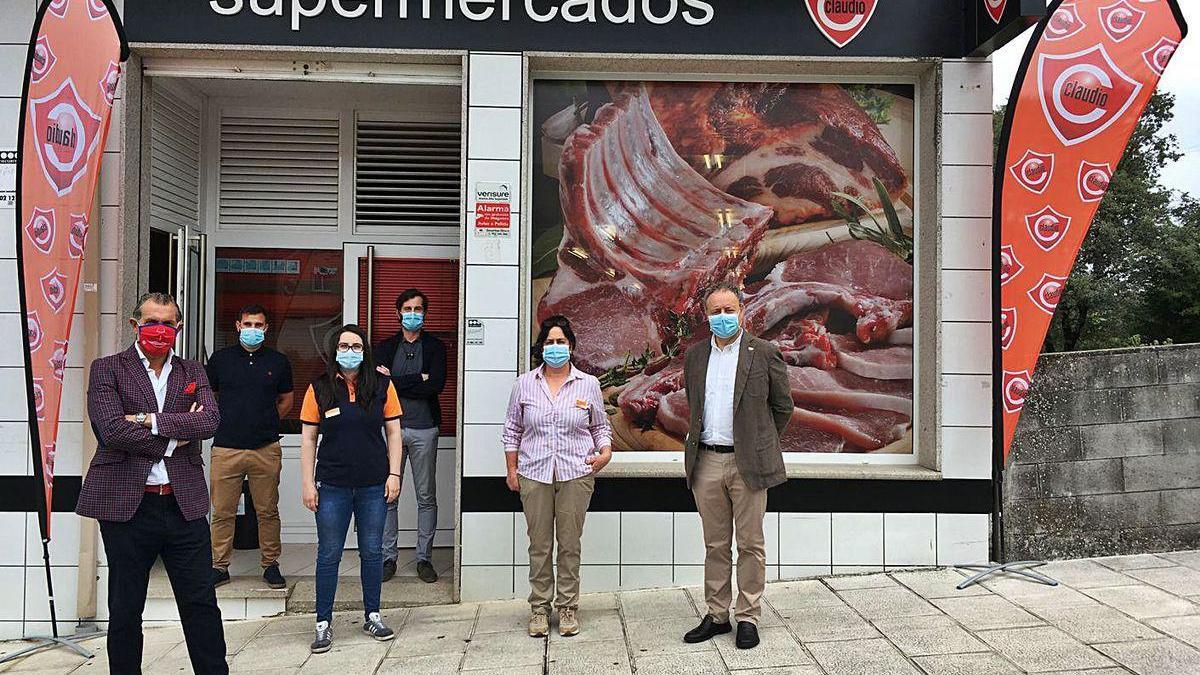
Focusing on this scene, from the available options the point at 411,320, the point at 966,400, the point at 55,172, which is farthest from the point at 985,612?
the point at 55,172

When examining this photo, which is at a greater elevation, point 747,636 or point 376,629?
point 747,636

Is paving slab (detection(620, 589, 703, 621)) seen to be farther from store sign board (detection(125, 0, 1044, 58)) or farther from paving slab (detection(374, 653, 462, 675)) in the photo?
store sign board (detection(125, 0, 1044, 58))

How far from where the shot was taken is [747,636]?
4152 mm

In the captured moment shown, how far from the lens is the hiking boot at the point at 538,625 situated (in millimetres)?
4434

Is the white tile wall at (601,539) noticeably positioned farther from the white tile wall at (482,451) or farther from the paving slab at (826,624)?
the paving slab at (826,624)

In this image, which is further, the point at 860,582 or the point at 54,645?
the point at 860,582

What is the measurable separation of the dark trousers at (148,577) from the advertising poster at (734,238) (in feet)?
8.12

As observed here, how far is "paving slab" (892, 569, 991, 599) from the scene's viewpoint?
15.8ft

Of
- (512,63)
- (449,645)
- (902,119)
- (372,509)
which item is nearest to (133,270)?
(372,509)

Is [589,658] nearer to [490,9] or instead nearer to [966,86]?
[490,9]

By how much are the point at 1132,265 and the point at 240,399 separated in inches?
696

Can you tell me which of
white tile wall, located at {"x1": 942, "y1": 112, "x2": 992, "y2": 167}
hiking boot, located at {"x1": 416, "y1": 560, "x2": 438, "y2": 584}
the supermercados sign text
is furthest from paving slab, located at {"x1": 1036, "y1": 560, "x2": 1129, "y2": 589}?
the supermercados sign text

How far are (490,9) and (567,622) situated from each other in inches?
153

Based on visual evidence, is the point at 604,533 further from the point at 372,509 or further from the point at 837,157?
the point at 837,157
